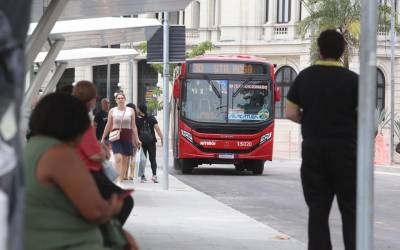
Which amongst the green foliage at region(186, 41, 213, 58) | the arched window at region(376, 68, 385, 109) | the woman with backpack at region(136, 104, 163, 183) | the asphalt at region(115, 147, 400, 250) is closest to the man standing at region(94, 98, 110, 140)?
the woman with backpack at region(136, 104, 163, 183)

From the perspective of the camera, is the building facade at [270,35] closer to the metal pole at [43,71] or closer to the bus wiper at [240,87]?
the bus wiper at [240,87]

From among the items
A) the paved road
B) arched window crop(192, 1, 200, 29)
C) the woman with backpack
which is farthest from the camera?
arched window crop(192, 1, 200, 29)

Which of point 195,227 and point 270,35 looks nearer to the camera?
point 195,227

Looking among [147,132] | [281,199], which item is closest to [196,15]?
[147,132]

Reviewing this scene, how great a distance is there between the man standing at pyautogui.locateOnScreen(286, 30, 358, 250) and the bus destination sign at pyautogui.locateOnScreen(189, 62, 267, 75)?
849 inches

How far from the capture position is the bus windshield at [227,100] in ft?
94.7

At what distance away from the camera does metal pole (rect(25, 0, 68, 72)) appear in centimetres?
1127

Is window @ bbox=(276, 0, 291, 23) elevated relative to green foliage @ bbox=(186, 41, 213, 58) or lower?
elevated

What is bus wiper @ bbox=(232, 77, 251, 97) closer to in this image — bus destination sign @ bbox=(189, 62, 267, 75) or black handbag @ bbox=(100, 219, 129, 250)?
bus destination sign @ bbox=(189, 62, 267, 75)

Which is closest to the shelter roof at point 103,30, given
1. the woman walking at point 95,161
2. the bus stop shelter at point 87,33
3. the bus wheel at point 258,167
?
the bus stop shelter at point 87,33

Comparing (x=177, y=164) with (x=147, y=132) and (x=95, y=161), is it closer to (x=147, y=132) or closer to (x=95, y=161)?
(x=147, y=132)

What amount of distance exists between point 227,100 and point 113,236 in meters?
24.3

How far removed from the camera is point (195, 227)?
13211 mm

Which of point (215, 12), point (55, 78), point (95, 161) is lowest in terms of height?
point (95, 161)
